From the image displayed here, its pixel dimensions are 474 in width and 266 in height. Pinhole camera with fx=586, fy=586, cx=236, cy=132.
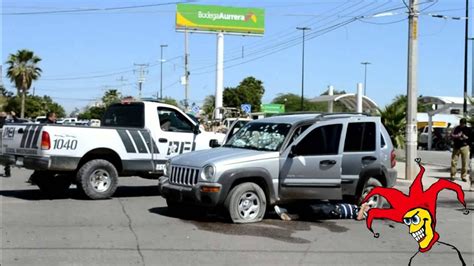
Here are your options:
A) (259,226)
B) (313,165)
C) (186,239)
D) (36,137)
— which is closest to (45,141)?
(36,137)

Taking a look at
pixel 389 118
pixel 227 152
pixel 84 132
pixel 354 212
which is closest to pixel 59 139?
pixel 84 132

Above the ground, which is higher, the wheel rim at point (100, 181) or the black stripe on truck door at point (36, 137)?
the black stripe on truck door at point (36, 137)

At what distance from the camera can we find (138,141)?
12.3m

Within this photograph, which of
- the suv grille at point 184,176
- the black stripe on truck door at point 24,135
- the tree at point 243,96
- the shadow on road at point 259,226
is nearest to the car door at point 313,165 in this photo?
the shadow on road at point 259,226

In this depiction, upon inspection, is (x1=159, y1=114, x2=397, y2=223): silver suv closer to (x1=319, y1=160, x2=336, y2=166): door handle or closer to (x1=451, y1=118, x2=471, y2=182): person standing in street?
(x1=319, y1=160, x2=336, y2=166): door handle

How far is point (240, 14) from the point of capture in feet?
229

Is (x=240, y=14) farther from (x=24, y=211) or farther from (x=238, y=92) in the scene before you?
(x=24, y=211)

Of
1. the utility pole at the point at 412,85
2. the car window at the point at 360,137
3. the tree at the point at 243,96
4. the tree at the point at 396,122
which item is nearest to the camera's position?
the car window at the point at 360,137

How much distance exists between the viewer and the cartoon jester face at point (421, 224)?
4.55 m

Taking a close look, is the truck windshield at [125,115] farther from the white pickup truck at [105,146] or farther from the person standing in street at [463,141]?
the person standing in street at [463,141]

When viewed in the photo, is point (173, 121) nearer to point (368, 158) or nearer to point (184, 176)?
point (184, 176)

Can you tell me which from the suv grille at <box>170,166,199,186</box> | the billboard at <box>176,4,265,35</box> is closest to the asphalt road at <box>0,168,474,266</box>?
the suv grille at <box>170,166,199,186</box>

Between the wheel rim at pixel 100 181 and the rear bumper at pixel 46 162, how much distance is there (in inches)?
18.4

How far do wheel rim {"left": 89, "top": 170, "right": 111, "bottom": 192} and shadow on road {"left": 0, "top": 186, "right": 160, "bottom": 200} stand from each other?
37 centimetres
